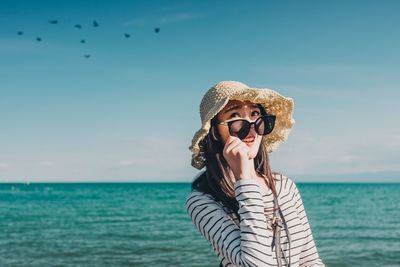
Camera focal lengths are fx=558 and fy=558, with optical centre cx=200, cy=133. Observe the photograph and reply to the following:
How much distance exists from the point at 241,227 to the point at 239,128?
1.75 feet

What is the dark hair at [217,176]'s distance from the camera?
2674 millimetres

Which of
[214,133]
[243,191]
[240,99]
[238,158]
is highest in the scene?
[240,99]

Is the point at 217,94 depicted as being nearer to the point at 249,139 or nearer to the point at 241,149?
the point at 249,139

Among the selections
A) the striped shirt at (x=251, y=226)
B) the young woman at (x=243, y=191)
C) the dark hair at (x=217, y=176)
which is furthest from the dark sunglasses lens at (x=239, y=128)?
the striped shirt at (x=251, y=226)

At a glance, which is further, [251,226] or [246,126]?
[246,126]

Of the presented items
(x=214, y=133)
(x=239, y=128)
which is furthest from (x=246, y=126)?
(x=214, y=133)

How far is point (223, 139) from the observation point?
2.81 metres

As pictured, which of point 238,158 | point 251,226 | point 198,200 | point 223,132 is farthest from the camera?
point 223,132

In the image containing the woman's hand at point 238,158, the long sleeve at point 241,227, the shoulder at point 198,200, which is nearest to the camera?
the long sleeve at point 241,227

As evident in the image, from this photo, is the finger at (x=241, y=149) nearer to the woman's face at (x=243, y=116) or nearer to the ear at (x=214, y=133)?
the woman's face at (x=243, y=116)

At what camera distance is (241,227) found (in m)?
2.44

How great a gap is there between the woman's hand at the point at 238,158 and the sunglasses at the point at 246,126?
13 cm

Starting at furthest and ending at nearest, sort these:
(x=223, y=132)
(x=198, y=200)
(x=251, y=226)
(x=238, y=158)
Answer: (x=223, y=132) → (x=198, y=200) → (x=238, y=158) → (x=251, y=226)

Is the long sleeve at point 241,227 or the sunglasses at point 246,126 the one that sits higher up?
the sunglasses at point 246,126
